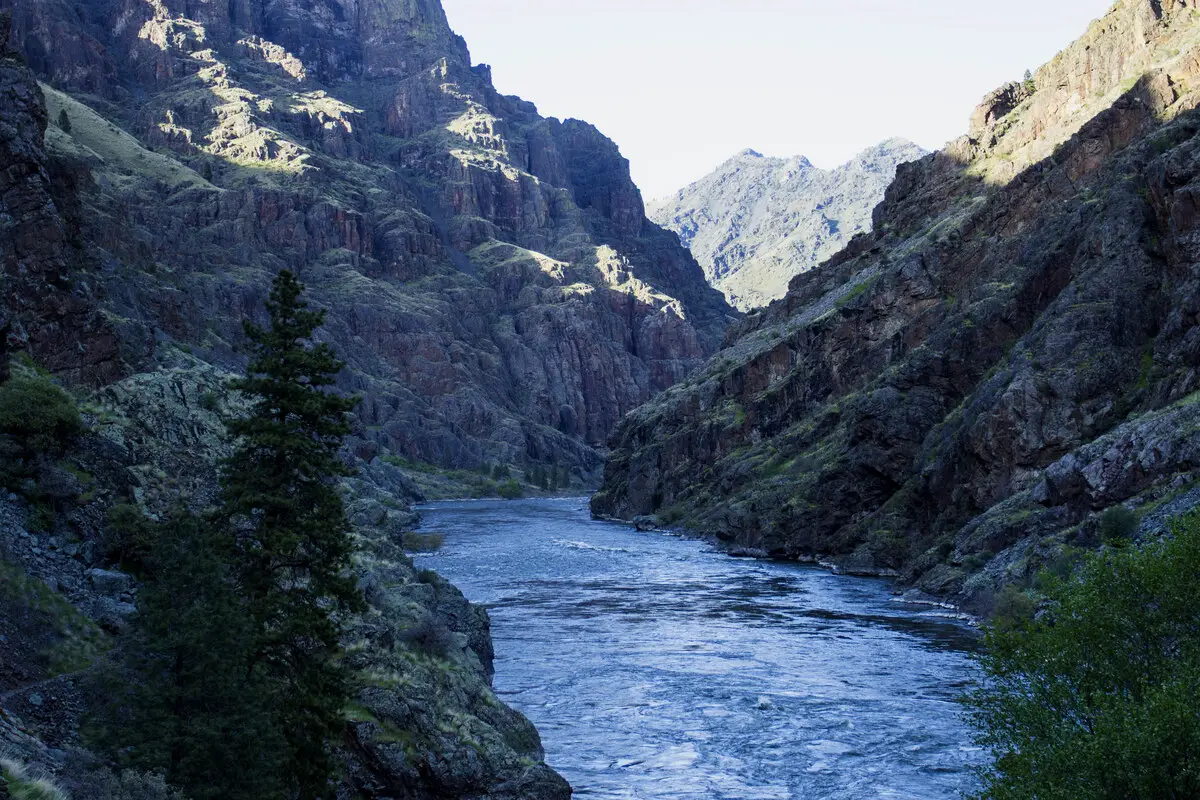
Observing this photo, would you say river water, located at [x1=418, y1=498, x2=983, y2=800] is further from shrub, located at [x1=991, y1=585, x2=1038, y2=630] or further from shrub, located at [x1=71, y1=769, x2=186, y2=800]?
shrub, located at [x1=71, y1=769, x2=186, y2=800]

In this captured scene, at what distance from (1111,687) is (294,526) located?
19.1 metres

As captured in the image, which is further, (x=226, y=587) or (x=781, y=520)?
(x=781, y=520)

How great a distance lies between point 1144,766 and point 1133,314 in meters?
64.4

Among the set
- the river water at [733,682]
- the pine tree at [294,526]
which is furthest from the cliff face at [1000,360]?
the pine tree at [294,526]

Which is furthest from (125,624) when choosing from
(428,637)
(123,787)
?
(428,637)

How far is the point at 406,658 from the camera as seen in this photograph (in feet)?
100

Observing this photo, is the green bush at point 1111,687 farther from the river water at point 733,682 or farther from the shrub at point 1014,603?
the shrub at point 1014,603

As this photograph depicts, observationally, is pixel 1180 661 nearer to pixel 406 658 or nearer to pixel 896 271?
pixel 406 658

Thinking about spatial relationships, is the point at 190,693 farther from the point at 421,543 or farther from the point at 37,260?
the point at 421,543

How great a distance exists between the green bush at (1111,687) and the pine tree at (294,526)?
49.0ft

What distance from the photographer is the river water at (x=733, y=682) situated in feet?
114

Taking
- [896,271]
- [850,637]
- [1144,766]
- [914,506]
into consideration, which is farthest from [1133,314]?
[1144,766]

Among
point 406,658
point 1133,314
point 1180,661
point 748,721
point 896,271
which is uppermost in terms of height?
point 896,271

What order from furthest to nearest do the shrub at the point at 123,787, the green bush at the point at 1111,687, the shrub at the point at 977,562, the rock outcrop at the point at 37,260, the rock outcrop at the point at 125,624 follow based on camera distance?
the shrub at the point at 977,562, the rock outcrop at the point at 37,260, the rock outcrop at the point at 125,624, the green bush at the point at 1111,687, the shrub at the point at 123,787
